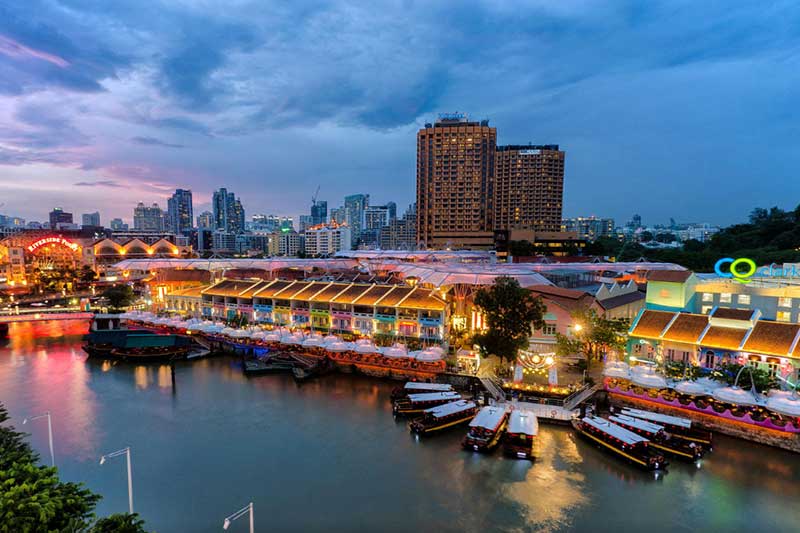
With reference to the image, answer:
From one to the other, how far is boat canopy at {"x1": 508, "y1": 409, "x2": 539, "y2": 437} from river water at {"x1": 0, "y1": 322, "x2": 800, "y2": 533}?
1.20m

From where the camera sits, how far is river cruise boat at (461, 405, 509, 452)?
68.0 feet

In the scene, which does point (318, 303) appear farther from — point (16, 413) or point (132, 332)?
point (16, 413)

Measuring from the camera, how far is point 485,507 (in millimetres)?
16703

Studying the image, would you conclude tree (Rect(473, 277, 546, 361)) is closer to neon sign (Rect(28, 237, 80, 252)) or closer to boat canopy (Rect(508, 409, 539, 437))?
boat canopy (Rect(508, 409, 539, 437))

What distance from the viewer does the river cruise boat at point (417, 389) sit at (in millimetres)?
26906

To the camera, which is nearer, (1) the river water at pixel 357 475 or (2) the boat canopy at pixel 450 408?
(1) the river water at pixel 357 475

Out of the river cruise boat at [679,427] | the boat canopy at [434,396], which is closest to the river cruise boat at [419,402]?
the boat canopy at [434,396]

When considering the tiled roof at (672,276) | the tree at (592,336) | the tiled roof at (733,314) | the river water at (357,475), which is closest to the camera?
the river water at (357,475)

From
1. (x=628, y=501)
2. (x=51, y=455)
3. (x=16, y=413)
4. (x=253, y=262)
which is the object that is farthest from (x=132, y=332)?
(x=628, y=501)

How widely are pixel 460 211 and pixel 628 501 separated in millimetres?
105963

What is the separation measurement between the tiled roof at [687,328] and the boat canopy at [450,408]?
43.3 ft

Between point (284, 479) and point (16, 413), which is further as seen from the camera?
point (16, 413)

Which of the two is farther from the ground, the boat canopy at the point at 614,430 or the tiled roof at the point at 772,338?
the tiled roof at the point at 772,338

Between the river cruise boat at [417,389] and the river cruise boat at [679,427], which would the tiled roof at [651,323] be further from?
the river cruise boat at [417,389]
